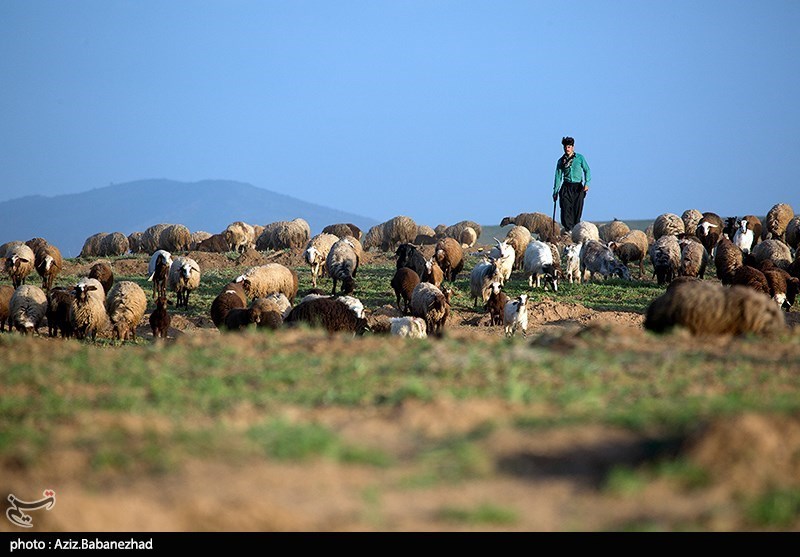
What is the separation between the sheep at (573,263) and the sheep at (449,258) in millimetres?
3025

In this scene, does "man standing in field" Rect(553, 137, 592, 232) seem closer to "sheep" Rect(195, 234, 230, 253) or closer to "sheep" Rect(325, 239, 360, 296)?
"sheep" Rect(325, 239, 360, 296)

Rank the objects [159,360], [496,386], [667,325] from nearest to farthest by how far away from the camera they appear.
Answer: [496,386]
[159,360]
[667,325]

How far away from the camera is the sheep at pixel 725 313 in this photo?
34.7ft

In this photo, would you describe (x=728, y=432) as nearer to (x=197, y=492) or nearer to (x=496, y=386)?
(x=496, y=386)

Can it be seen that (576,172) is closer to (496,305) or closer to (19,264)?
(496,305)

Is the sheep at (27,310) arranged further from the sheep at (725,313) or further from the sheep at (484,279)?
the sheep at (725,313)

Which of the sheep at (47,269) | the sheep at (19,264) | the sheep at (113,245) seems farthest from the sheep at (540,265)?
the sheep at (113,245)

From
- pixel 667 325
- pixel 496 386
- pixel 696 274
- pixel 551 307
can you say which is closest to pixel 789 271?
pixel 696 274

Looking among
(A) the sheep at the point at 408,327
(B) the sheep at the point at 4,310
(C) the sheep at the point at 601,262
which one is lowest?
(B) the sheep at the point at 4,310

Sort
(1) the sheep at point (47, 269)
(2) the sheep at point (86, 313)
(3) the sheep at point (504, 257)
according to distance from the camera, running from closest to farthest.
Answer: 1. (2) the sheep at point (86, 313)
2. (3) the sheep at point (504, 257)
3. (1) the sheep at point (47, 269)

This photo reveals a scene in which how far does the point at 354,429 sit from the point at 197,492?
138 centimetres

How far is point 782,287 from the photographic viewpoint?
21.4m

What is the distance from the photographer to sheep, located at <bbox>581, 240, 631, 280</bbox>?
2714cm

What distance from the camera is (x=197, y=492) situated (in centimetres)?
538
